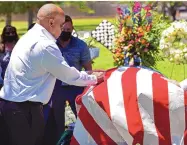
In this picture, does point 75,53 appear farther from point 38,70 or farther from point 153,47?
point 153,47

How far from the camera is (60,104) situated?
20.0 feet

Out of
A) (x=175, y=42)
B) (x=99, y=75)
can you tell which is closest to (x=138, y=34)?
(x=175, y=42)

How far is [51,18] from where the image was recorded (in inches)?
170

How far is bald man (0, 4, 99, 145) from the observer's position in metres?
4.25

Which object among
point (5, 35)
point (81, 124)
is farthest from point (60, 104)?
point (81, 124)

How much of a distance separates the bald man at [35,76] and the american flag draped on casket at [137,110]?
375 mm

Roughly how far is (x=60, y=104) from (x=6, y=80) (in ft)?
5.33

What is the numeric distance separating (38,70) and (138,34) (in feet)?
13.7

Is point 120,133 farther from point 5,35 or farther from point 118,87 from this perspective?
point 5,35

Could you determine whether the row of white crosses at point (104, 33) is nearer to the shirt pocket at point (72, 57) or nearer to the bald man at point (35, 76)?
the shirt pocket at point (72, 57)

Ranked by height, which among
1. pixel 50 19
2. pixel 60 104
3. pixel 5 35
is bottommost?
pixel 60 104

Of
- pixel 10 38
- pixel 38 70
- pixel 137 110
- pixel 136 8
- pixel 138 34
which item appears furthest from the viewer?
pixel 136 8

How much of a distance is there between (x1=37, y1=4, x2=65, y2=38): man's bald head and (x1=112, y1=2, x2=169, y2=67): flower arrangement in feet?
12.2

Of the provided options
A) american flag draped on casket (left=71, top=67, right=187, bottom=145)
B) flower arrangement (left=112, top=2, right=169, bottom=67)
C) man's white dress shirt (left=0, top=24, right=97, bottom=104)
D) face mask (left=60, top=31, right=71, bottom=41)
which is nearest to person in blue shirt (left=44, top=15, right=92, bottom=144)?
face mask (left=60, top=31, right=71, bottom=41)
